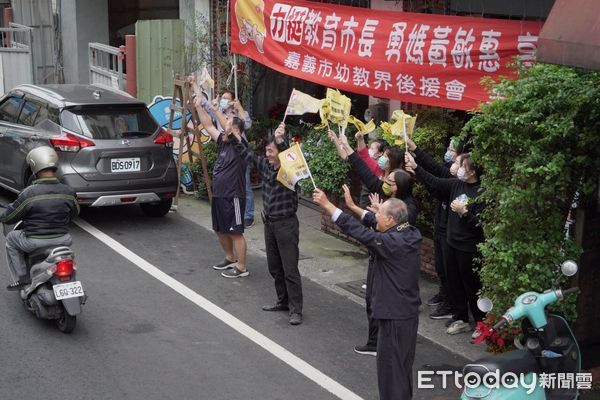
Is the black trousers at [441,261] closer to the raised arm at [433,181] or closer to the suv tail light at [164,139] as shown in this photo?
the raised arm at [433,181]

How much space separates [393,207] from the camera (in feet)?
18.8

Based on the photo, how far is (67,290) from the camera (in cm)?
732

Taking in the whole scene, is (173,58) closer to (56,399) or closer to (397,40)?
(397,40)

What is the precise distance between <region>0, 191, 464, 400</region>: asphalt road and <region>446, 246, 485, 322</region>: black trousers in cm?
54

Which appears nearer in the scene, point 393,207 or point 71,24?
point 393,207

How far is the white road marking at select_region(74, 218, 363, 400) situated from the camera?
667cm

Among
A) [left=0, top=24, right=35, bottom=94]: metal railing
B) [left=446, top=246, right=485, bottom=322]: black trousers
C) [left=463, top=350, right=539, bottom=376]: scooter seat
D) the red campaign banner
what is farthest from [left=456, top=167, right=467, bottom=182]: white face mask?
[left=0, top=24, right=35, bottom=94]: metal railing

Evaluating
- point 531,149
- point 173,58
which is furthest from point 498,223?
point 173,58

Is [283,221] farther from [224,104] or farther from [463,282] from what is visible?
[224,104]

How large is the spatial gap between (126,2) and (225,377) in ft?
55.2

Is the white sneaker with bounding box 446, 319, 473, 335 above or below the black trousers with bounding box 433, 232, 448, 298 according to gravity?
below

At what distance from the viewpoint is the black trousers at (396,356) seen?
19.2 feet

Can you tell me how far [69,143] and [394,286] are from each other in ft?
19.5

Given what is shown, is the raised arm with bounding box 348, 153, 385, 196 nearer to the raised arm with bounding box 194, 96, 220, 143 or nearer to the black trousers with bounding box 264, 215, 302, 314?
the black trousers with bounding box 264, 215, 302, 314
